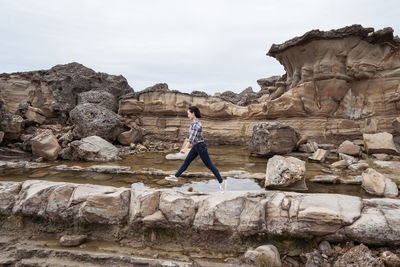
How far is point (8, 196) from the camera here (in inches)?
151

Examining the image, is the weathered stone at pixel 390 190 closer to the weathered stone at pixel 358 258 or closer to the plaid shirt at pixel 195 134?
the weathered stone at pixel 358 258

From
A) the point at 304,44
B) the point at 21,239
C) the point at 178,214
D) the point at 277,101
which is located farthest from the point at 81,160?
the point at 304,44

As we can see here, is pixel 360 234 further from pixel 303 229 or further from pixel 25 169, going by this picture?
pixel 25 169

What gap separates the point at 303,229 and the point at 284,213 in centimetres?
27

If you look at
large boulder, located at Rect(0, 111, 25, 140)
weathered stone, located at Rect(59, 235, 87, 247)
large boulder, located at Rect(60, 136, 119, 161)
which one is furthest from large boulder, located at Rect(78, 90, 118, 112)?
weathered stone, located at Rect(59, 235, 87, 247)

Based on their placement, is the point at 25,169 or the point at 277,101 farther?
the point at 277,101

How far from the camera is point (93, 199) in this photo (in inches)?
139

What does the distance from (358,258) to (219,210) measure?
1.59 metres

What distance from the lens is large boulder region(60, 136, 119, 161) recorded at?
887cm

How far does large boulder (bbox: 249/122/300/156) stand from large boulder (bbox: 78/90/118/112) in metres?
9.46

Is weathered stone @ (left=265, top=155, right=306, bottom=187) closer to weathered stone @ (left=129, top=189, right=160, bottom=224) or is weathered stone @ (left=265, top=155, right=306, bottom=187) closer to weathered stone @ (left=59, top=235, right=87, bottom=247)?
weathered stone @ (left=129, top=189, right=160, bottom=224)

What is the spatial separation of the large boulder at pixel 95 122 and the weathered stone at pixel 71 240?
30.3 ft

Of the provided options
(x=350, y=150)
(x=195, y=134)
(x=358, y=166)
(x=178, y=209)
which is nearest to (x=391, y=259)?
(x=178, y=209)

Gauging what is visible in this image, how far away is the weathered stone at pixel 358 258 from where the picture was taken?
2481 millimetres
